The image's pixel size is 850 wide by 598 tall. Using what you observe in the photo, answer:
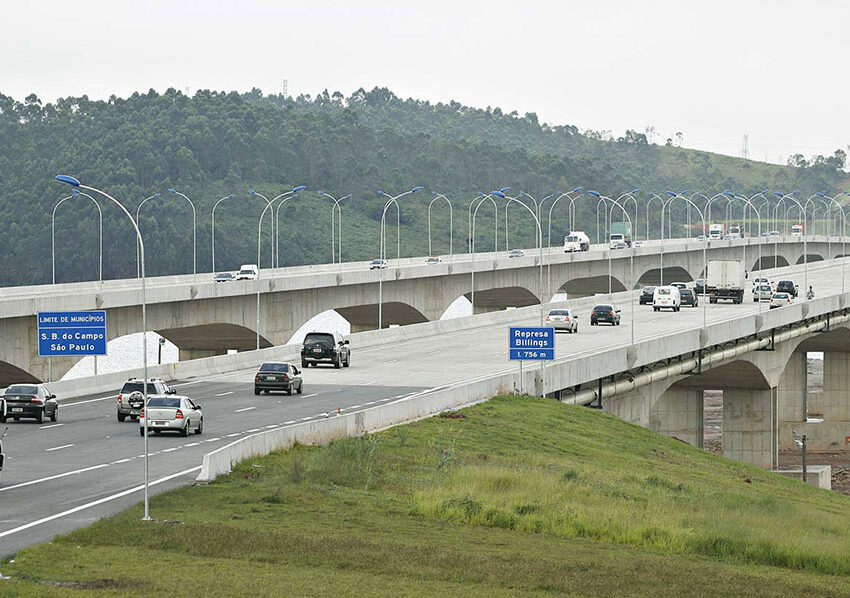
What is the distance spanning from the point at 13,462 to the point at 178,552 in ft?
48.8

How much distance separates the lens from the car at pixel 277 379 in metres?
57.2

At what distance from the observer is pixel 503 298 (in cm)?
14312

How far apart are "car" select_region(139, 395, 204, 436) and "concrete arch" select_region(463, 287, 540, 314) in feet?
289

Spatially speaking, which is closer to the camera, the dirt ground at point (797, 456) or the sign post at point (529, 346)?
the sign post at point (529, 346)

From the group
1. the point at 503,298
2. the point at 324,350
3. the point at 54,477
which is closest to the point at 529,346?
the point at 324,350

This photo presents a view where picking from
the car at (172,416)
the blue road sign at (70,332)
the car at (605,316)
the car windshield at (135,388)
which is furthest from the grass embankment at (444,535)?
the car at (605,316)

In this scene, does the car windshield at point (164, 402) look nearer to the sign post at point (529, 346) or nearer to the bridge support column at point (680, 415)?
the sign post at point (529, 346)

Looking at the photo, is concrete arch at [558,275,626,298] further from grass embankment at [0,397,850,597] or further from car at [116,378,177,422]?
grass embankment at [0,397,850,597]

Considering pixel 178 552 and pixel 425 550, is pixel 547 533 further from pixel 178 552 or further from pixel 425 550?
pixel 178 552

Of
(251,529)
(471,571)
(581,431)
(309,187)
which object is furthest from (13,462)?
(309,187)

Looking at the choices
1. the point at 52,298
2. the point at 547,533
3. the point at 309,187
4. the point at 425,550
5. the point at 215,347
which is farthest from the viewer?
the point at 309,187

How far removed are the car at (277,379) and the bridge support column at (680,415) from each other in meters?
37.1

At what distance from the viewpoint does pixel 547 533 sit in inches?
1174

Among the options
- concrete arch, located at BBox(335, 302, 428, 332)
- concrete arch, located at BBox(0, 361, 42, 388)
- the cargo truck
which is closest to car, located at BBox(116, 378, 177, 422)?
concrete arch, located at BBox(0, 361, 42, 388)
